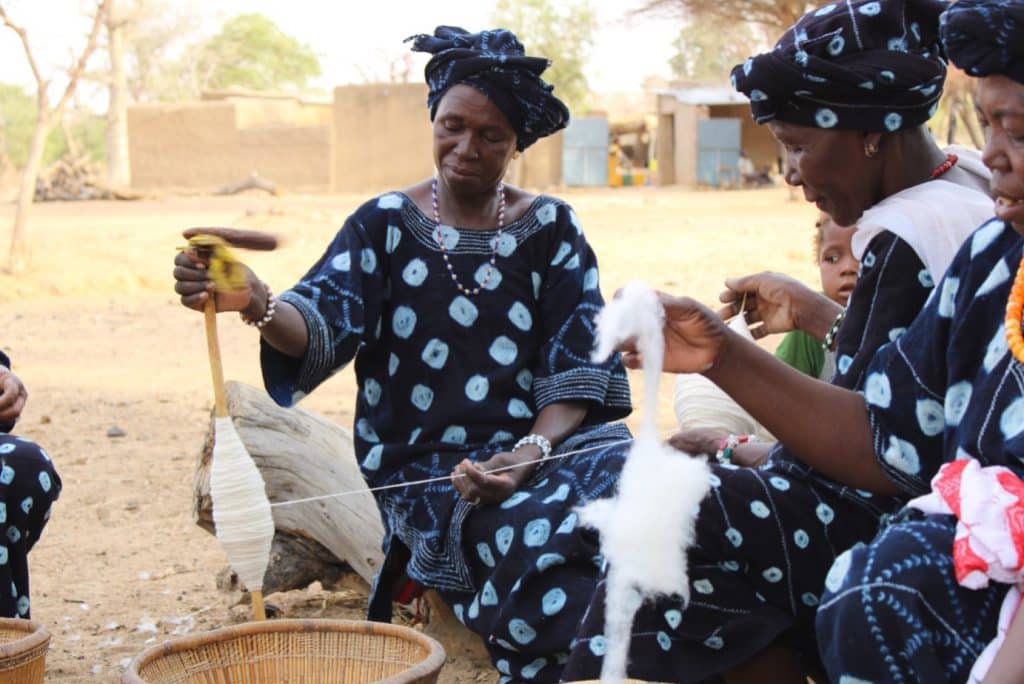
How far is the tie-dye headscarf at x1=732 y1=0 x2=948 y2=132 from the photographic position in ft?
8.36

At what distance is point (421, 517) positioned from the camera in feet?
11.0

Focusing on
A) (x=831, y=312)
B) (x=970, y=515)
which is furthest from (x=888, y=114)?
(x=970, y=515)

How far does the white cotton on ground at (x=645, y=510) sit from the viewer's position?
2.28m

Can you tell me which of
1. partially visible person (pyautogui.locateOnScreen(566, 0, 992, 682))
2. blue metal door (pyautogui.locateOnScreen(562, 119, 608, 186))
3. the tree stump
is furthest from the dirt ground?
blue metal door (pyautogui.locateOnScreen(562, 119, 608, 186))

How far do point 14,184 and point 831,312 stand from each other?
112ft

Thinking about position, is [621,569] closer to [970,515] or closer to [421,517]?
[970,515]

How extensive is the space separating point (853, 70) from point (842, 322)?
0.51 meters

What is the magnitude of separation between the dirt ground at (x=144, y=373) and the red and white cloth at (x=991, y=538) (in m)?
1.84

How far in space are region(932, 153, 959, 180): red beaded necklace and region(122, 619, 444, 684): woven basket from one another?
4.54 ft

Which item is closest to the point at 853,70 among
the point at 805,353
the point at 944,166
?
the point at 944,166

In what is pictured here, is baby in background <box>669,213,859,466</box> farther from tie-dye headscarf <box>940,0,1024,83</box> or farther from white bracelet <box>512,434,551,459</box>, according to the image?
tie-dye headscarf <box>940,0,1024,83</box>

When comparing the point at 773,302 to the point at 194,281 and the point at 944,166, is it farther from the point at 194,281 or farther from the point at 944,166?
the point at 194,281

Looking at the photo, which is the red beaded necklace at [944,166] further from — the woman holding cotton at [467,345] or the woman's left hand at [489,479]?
the woman's left hand at [489,479]

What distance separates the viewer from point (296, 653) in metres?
2.81
